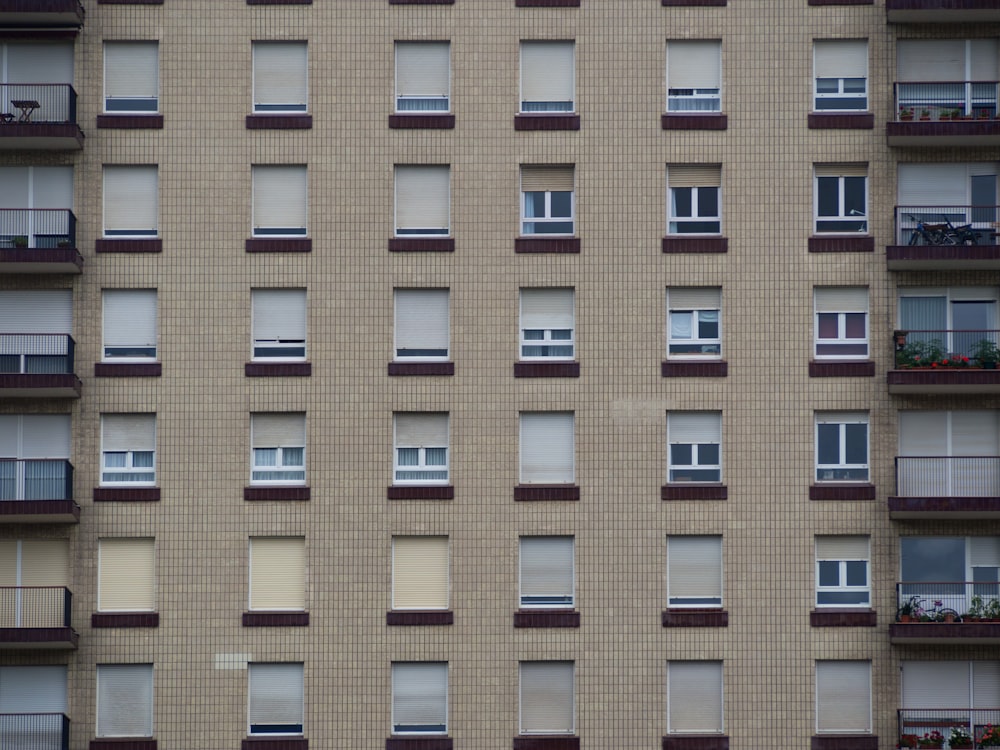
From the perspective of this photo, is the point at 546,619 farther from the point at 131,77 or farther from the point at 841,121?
the point at 131,77

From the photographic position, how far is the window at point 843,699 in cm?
3844

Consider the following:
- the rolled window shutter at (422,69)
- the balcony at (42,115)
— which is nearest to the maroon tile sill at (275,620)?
Result: the balcony at (42,115)

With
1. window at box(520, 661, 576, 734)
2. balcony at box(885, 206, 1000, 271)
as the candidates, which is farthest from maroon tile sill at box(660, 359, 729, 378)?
window at box(520, 661, 576, 734)

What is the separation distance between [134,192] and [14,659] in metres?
12.0

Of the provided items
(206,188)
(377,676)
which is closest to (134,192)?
(206,188)

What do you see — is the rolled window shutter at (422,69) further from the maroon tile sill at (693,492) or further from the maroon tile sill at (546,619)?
the maroon tile sill at (546,619)

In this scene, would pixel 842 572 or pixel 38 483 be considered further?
pixel 842 572

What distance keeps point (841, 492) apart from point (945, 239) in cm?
686

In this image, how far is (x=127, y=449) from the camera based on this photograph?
129 ft

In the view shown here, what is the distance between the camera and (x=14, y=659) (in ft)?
126

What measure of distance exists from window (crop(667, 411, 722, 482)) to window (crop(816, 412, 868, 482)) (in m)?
2.57

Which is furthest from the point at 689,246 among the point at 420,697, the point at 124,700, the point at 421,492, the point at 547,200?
the point at 124,700

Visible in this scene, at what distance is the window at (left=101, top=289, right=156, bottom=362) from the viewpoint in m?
39.6

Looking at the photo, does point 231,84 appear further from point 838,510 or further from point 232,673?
point 838,510
